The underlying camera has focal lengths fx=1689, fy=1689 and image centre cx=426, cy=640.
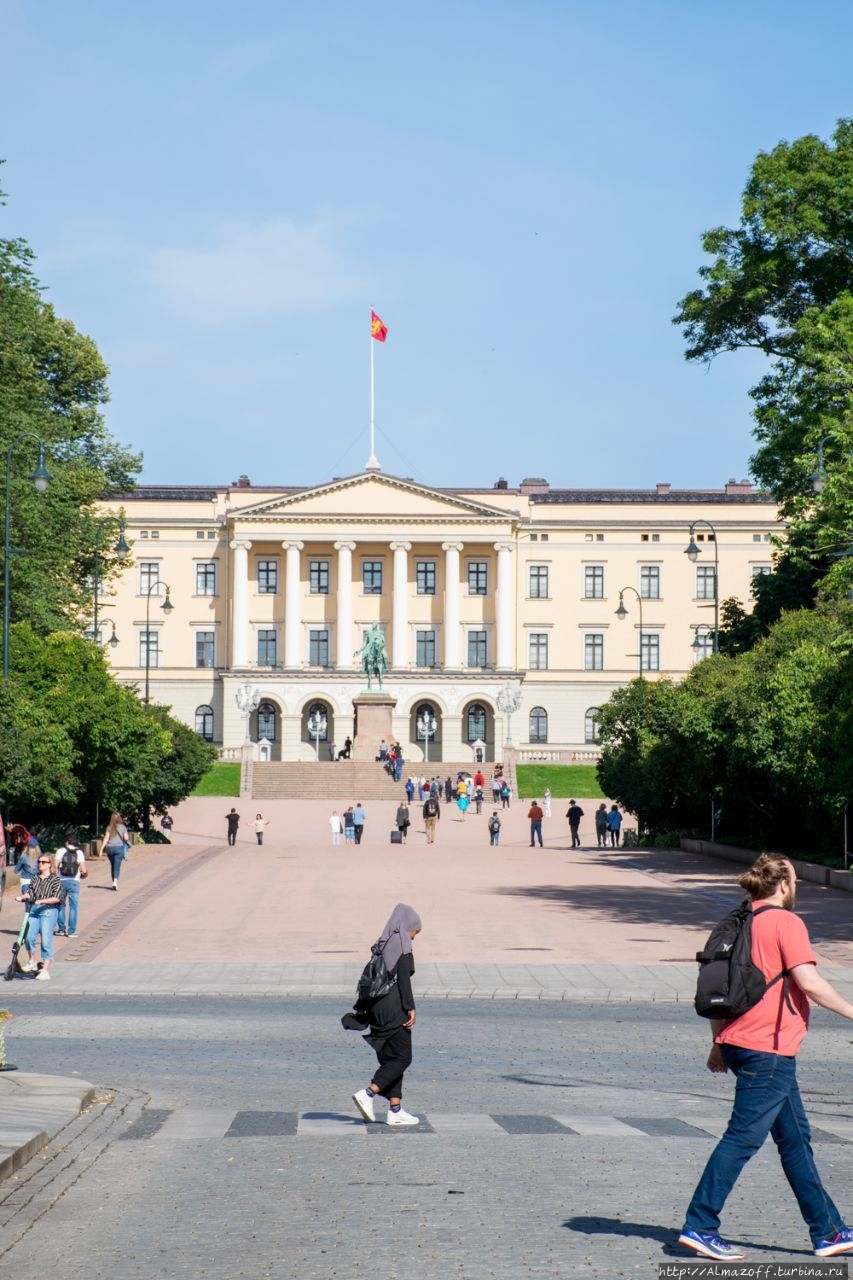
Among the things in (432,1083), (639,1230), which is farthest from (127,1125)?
(639,1230)

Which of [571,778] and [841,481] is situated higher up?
[841,481]

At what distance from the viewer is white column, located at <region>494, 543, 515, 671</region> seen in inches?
4584

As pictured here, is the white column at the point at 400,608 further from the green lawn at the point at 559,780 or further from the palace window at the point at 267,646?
the green lawn at the point at 559,780

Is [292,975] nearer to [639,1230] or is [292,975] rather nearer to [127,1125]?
[127,1125]

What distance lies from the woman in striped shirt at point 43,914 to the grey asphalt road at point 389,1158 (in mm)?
4791

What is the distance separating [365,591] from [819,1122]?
107521 millimetres

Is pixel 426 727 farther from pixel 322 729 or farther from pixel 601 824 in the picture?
pixel 601 824

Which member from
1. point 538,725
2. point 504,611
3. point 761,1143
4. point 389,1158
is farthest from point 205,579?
point 761,1143

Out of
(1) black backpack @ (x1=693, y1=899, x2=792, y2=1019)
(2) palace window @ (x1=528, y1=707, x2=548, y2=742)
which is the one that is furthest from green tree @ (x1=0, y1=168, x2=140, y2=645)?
(2) palace window @ (x1=528, y1=707, x2=548, y2=742)

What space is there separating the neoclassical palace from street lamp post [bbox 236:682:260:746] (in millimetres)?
337

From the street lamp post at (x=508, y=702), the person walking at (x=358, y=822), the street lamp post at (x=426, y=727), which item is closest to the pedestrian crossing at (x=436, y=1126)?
the person walking at (x=358, y=822)

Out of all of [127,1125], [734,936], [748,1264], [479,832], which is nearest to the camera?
[748,1264]

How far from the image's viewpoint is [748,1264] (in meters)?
7.03

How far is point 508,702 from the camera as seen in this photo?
115 metres
